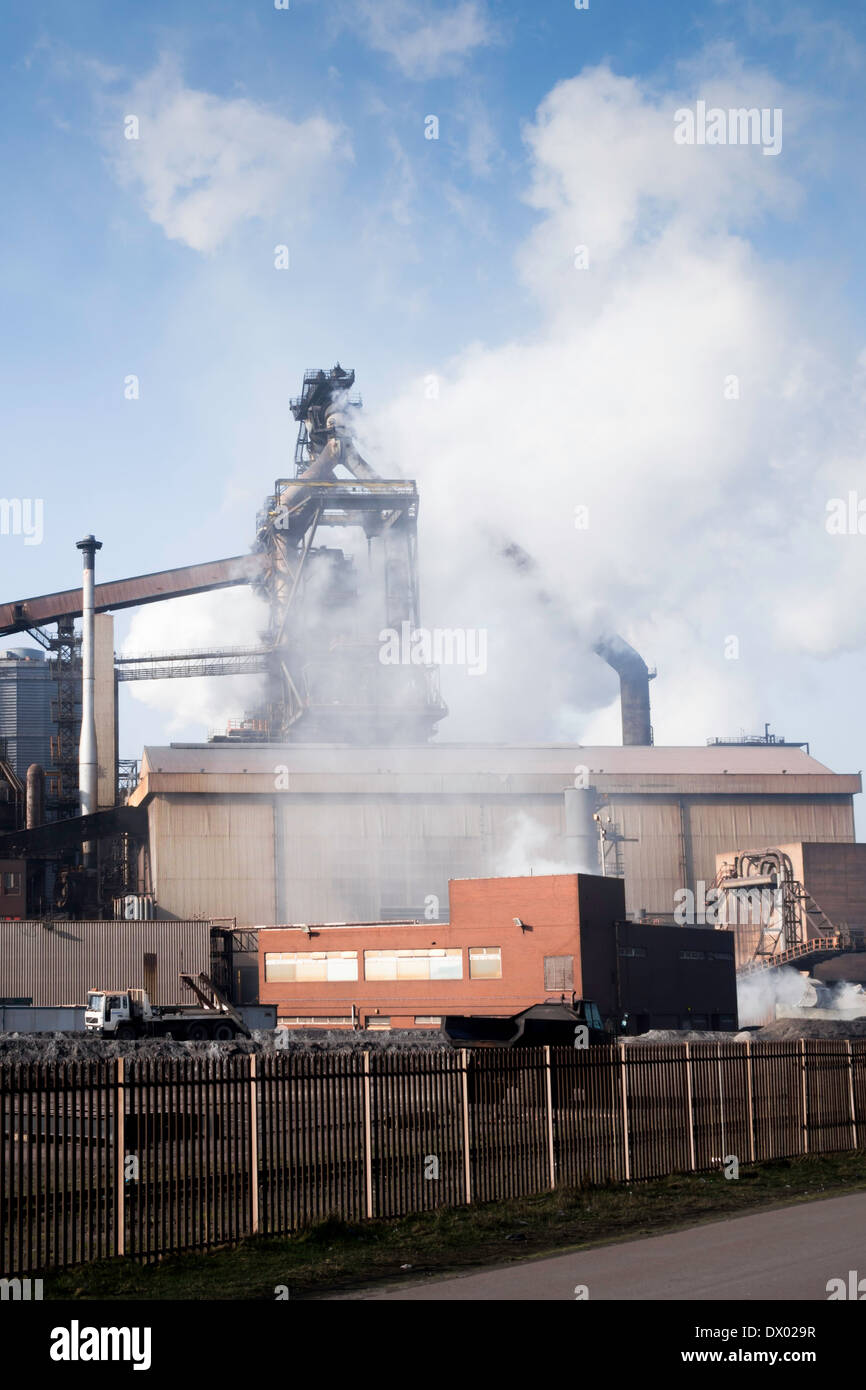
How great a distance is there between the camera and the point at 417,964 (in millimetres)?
52906

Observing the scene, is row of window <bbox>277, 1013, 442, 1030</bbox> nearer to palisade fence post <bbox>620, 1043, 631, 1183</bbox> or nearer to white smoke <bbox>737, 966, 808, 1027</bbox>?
white smoke <bbox>737, 966, 808, 1027</bbox>

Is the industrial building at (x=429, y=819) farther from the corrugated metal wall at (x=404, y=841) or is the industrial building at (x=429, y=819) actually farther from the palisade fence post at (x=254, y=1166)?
the palisade fence post at (x=254, y=1166)

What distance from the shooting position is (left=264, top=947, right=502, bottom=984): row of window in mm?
51875

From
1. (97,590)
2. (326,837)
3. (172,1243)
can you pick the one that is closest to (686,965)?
(326,837)

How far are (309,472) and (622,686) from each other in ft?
80.7

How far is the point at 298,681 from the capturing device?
80.4m

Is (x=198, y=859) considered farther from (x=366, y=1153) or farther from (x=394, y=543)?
(x=366, y=1153)

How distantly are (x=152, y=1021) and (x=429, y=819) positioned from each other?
32118 mm

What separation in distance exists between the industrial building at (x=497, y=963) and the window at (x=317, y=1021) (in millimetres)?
46

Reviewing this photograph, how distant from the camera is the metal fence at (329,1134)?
11266 mm

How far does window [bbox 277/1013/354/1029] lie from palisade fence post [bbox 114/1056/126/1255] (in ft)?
139

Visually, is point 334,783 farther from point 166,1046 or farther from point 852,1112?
point 852,1112

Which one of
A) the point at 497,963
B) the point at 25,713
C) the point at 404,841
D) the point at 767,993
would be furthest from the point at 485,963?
the point at 25,713

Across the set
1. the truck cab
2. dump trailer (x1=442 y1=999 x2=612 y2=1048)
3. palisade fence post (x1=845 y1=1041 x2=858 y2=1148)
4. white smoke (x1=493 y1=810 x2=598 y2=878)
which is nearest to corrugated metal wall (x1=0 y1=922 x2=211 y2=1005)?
the truck cab
